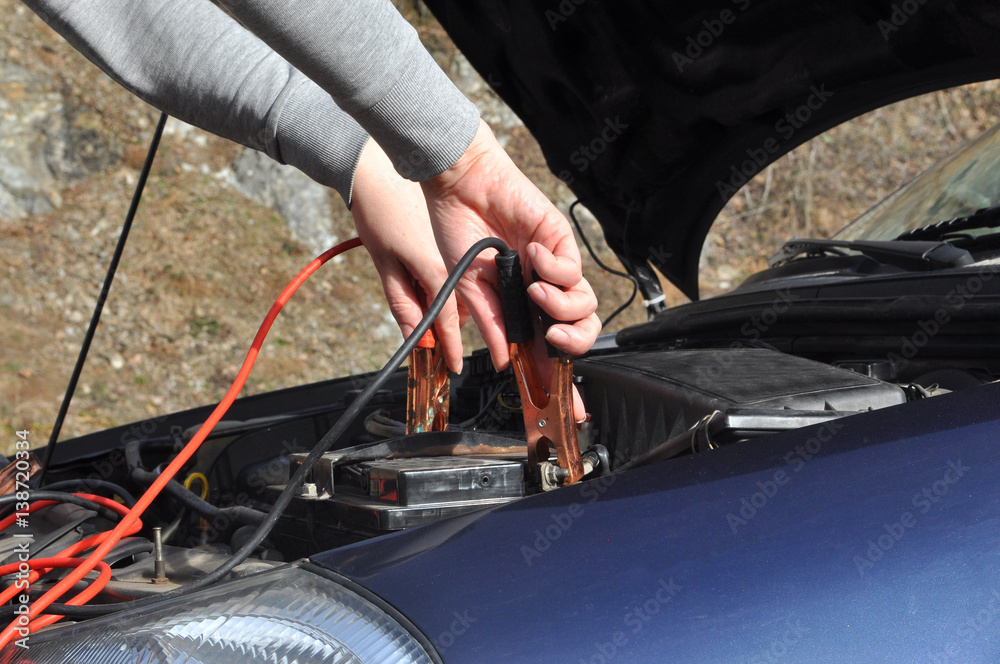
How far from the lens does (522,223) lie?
3.59 ft

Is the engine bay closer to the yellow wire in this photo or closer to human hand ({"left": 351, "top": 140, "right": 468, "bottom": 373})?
the yellow wire

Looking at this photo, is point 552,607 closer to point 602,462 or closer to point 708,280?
point 602,462

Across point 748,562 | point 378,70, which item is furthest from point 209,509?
point 748,562

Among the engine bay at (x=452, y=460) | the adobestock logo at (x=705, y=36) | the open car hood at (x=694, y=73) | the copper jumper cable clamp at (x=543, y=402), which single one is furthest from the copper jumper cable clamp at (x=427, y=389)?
the adobestock logo at (x=705, y=36)

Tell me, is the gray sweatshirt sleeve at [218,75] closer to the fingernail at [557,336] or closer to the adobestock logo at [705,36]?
the fingernail at [557,336]

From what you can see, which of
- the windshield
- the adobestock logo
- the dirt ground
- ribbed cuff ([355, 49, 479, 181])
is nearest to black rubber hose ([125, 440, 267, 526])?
ribbed cuff ([355, 49, 479, 181])

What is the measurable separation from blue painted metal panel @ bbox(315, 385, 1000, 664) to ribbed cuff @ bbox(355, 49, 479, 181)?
0.46m

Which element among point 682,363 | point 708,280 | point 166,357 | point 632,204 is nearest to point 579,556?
point 682,363

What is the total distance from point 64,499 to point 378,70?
821mm

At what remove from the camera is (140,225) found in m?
6.66

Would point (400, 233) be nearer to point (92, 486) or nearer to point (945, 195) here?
point (92, 486)

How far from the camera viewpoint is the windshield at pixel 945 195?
176 centimetres

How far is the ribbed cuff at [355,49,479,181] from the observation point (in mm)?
984

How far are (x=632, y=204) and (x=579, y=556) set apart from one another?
5.13ft
